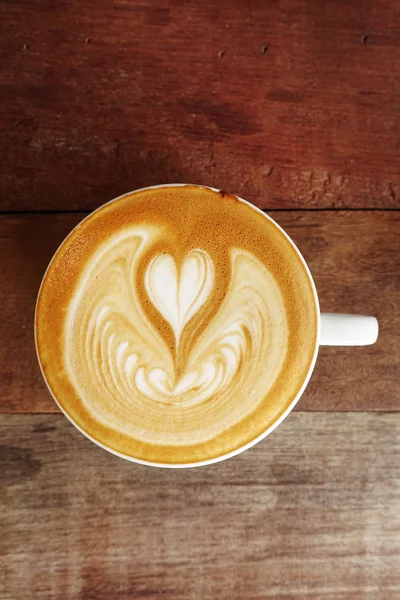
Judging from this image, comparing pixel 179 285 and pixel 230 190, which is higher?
pixel 230 190

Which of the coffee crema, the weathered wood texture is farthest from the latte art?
the weathered wood texture

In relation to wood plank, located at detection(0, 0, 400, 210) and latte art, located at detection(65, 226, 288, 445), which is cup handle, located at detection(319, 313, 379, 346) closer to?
latte art, located at detection(65, 226, 288, 445)

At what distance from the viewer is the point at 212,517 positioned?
814 mm

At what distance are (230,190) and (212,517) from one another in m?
0.44

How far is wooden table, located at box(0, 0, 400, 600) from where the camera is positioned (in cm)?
81

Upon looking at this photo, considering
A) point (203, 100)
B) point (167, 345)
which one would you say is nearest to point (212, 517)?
point (167, 345)

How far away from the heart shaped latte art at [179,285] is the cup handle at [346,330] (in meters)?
0.14

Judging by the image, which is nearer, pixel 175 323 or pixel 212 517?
pixel 175 323

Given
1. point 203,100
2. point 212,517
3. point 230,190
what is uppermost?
point 203,100

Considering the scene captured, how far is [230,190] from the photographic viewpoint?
0.82 meters

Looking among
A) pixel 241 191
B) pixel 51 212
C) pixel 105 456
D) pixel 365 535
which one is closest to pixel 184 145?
pixel 241 191

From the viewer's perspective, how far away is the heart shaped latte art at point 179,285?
0.68 meters

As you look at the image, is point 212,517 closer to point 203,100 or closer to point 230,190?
point 230,190

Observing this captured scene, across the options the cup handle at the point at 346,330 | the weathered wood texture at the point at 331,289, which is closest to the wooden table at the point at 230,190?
the weathered wood texture at the point at 331,289
